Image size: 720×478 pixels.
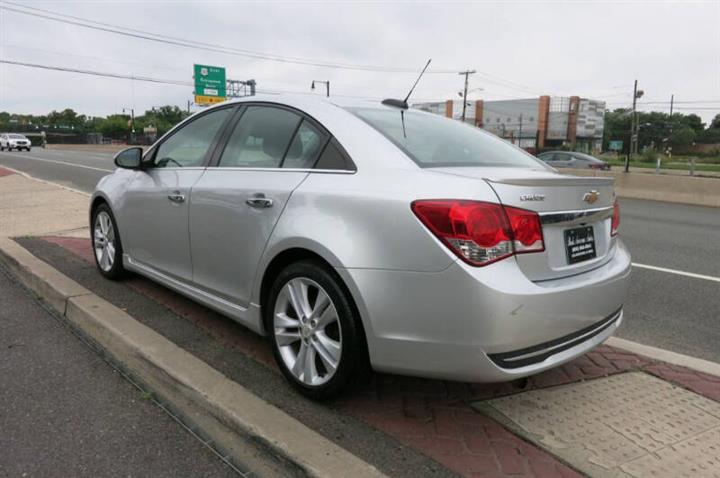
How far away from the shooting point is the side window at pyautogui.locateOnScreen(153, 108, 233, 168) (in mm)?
3891

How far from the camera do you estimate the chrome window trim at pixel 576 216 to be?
254cm

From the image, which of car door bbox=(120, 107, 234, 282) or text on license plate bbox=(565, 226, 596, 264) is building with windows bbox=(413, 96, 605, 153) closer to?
car door bbox=(120, 107, 234, 282)

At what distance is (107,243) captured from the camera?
496 cm

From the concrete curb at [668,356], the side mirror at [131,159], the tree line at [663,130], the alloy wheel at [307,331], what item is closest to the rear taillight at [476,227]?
the alloy wheel at [307,331]

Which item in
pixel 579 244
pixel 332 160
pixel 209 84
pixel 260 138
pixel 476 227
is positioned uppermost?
pixel 209 84

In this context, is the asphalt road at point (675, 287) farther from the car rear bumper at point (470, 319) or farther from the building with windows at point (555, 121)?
the building with windows at point (555, 121)

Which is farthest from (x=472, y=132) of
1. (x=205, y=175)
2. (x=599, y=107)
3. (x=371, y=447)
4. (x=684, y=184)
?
(x=599, y=107)

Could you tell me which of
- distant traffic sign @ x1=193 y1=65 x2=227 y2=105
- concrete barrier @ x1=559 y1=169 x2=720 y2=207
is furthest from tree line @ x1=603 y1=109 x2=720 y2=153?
concrete barrier @ x1=559 y1=169 x2=720 y2=207

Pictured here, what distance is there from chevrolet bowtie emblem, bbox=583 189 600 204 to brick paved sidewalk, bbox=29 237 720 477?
105 centimetres

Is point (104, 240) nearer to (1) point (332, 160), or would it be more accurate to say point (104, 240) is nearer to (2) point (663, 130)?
(1) point (332, 160)

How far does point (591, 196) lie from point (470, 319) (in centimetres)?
99

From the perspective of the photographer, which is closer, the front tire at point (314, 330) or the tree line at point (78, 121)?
the front tire at point (314, 330)

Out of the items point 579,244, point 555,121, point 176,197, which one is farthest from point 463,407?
point 555,121

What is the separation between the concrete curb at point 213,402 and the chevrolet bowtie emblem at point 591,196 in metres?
1.62
